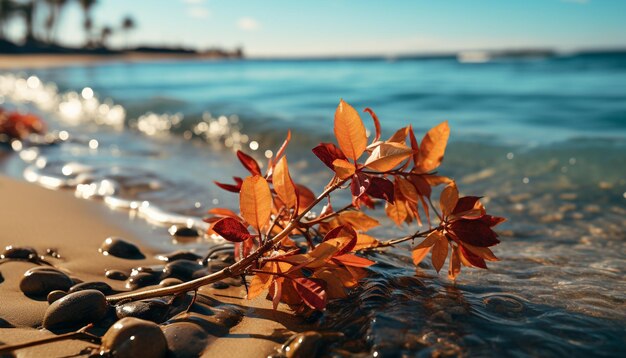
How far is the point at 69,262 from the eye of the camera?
2.37m

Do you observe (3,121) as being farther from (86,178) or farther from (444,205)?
(444,205)

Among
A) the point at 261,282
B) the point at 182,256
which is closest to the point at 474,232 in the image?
the point at 261,282

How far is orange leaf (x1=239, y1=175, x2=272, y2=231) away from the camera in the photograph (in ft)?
4.41

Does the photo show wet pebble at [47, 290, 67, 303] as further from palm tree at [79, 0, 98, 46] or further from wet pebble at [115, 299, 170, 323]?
palm tree at [79, 0, 98, 46]

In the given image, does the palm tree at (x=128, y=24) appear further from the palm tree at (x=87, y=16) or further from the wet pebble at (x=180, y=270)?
the wet pebble at (x=180, y=270)

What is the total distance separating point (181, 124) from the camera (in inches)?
324

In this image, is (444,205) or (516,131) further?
(516,131)

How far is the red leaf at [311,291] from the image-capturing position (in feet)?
4.37

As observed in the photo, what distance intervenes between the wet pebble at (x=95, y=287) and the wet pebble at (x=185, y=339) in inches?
18.7

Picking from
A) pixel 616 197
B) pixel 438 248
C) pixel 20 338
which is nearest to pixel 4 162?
pixel 20 338

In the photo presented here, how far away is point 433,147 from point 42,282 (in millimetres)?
1432

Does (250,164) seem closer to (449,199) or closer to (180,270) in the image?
(449,199)

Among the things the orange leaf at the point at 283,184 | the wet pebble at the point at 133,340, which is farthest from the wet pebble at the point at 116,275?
the orange leaf at the point at 283,184

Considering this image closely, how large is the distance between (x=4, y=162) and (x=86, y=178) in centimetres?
151
